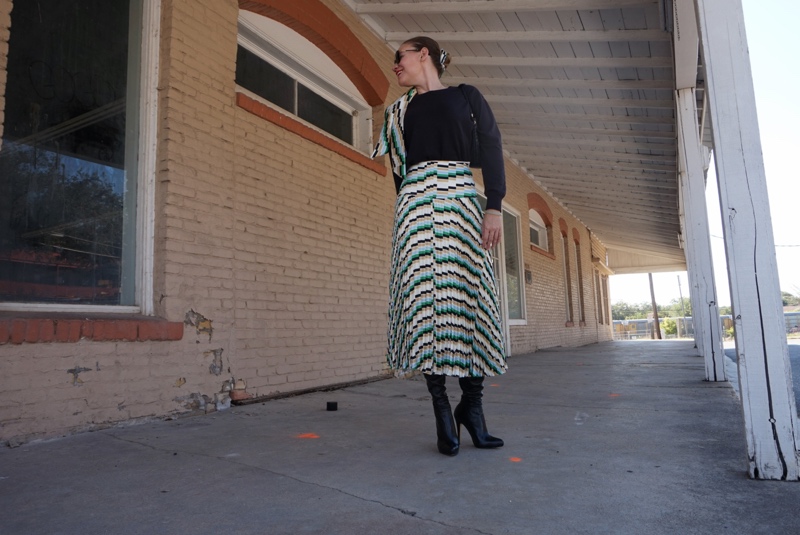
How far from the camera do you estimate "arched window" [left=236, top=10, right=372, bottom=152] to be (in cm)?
430

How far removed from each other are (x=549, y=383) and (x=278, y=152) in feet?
9.83

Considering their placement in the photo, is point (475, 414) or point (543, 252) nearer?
point (475, 414)

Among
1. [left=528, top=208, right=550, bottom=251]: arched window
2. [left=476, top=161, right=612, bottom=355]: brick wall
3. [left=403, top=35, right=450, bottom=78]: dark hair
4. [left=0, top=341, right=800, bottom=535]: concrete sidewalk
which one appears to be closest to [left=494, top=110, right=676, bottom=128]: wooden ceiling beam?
[left=476, top=161, right=612, bottom=355]: brick wall

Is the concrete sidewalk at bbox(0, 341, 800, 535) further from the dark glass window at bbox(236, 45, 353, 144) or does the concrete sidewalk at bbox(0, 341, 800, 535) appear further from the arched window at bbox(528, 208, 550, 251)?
the arched window at bbox(528, 208, 550, 251)

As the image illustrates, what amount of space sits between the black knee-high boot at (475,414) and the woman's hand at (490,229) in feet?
1.90

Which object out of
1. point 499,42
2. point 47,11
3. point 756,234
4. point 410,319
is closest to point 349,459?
point 410,319

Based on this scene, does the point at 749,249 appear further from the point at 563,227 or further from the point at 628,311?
the point at 628,311

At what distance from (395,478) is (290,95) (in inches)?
149

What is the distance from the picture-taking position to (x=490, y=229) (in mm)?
2326

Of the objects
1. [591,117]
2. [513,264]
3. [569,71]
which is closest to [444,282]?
[569,71]

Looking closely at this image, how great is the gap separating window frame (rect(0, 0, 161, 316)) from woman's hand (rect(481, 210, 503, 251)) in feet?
6.59

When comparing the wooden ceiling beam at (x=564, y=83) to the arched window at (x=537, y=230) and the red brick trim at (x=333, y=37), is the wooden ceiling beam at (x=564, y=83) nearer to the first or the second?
the red brick trim at (x=333, y=37)

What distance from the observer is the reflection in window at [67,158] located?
8.99ft

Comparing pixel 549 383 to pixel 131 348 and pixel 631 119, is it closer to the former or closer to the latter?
pixel 131 348
